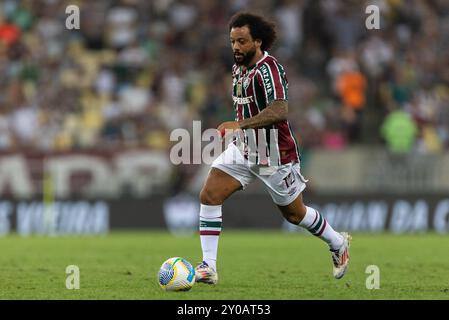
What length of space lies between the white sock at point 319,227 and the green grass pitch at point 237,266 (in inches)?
14.4

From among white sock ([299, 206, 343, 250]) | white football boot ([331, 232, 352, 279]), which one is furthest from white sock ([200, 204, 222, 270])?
white football boot ([331, 232, 352, 279])

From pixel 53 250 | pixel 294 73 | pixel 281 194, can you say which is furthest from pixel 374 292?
pixel 294 73

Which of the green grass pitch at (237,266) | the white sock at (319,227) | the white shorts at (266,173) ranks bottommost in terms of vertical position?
the green grass pitch at (237,266)

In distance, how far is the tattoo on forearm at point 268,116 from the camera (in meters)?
9.17

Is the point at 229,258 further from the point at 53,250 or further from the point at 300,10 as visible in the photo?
the point at 300,10

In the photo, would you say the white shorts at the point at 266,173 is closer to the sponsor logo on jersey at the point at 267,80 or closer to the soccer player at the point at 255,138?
the soccer player at the point at 255,138

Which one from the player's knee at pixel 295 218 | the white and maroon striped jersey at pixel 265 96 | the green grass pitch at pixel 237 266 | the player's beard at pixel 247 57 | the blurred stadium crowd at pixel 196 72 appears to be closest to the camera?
the green grass pitch at pixel 237 266

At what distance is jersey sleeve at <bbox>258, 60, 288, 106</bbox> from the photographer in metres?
9.24

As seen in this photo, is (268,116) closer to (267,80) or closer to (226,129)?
(267,80)

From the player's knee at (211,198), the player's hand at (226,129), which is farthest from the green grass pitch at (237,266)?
the player's hand at (226,129)

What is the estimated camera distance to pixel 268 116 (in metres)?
9.20

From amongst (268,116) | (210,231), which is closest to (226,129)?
(268,116)

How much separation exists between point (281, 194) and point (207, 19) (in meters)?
13.2

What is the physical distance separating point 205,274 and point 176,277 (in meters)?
0.43
